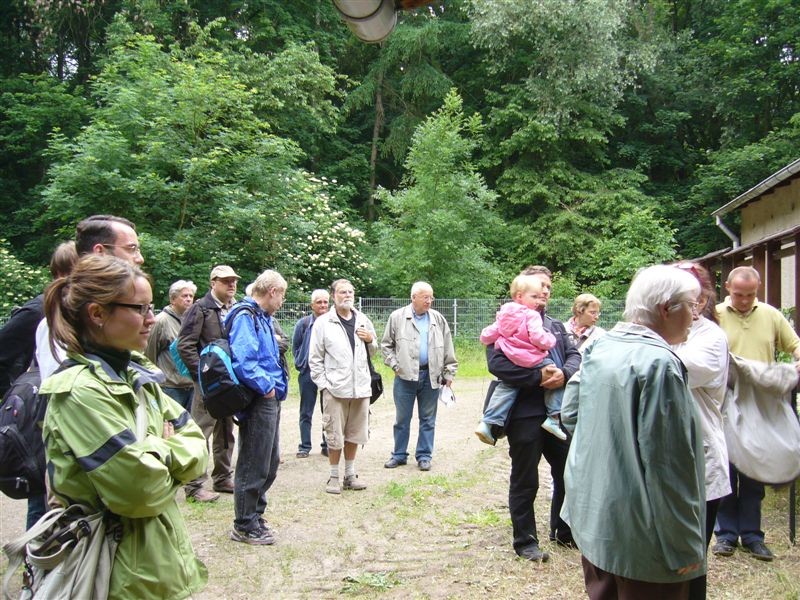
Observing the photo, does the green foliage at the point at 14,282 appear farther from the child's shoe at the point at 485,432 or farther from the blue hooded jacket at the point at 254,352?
the child's shoe at the point at 485,432

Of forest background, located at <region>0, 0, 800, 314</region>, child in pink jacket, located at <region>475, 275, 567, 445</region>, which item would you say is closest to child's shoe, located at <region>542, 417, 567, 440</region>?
child in pink jacket, located at <region>475, 275, 567, 445</region>

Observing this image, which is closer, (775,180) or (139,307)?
(139,307)

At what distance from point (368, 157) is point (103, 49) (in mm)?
11187

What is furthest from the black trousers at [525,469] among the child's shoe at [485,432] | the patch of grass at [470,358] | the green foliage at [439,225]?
the green foliage at [439,225]

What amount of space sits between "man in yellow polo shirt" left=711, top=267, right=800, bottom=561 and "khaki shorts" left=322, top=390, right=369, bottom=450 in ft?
10.7

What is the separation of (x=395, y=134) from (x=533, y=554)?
85.7 ft

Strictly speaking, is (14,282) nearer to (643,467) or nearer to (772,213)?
(643,467)

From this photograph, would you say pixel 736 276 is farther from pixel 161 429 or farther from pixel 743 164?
pixel 743 164

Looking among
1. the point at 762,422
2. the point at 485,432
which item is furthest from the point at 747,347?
the point at 485,432

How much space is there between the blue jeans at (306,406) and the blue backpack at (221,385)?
3267 mm

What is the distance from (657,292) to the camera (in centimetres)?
270

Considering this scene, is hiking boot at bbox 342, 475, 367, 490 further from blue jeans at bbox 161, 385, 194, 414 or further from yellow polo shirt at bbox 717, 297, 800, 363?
yellow polo shirt at bbox 717, 297, 800, 363

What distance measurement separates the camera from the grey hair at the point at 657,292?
2.68 m

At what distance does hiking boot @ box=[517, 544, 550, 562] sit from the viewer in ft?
15.0
